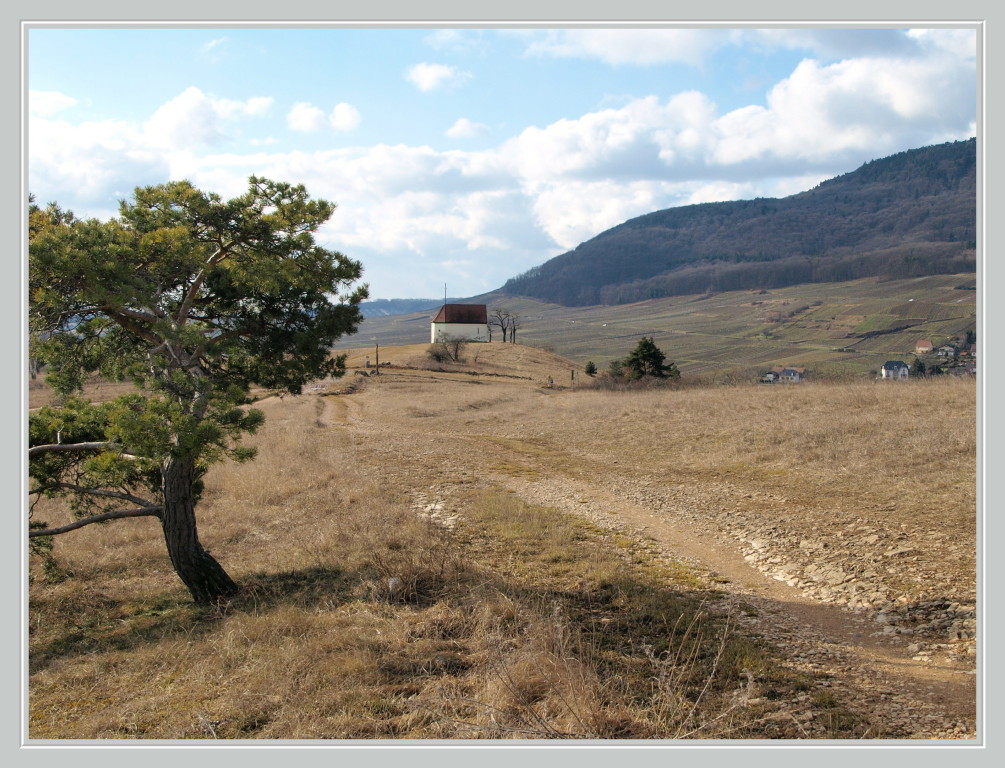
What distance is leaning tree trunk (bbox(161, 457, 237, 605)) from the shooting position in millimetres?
9055

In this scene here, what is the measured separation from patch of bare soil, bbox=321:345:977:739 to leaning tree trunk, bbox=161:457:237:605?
4.31 meters

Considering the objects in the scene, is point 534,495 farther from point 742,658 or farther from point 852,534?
point 742,658

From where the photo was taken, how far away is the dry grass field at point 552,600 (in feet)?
17.5

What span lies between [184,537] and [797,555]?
29.1 feet

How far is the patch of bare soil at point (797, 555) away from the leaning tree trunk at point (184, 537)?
14.2 feet

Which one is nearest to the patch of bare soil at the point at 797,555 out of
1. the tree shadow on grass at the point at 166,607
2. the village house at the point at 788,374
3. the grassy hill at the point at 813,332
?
the tree shadow on grass at the point at 166,607

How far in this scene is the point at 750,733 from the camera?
506 cm

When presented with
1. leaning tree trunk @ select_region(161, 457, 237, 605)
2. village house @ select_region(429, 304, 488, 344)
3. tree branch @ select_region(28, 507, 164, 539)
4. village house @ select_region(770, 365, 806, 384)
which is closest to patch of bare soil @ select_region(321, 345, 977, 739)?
leaning tree trunk @ select_region(161, 457, 237, 605)

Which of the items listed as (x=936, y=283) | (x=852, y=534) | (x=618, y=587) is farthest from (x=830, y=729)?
(x=936, y=283)

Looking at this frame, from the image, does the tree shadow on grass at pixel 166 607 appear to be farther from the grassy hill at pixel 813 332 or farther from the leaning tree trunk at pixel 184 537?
the grassy hill at pixel 813 332

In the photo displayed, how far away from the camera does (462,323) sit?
9719 cm

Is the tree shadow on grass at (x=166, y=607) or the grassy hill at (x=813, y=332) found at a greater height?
the grassy hill at (x=813, y=332)

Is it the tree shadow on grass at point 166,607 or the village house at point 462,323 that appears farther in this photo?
the village house at point 462,323

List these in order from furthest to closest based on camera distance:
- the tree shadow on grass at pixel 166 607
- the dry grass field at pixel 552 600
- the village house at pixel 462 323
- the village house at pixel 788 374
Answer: the village house at pixel 462 323 < the village house at pixel 788 374 < the tree shadow on grass at pixel 166 607 < the dry grass field at pixel 552 600
